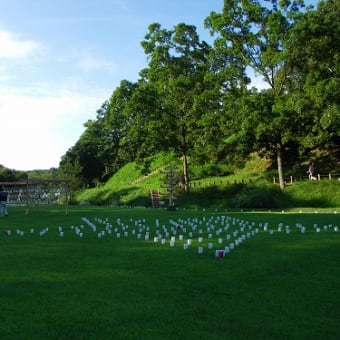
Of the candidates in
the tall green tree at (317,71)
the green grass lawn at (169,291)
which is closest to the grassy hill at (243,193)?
the tall green tree at (317,71)

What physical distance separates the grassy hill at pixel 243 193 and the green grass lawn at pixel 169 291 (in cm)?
1884

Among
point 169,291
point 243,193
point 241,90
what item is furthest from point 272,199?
point 169,291

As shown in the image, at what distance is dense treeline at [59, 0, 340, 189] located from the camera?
30.3m

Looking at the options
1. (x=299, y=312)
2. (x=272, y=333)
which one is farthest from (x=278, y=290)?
(x=272, y=333)

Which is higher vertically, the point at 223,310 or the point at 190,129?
the point at 190,129

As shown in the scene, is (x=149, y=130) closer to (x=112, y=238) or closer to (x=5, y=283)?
(x=112, y=238)

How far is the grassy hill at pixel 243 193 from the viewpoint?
98.1 ft

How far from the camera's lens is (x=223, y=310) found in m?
5.76

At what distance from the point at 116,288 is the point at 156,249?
12.8ft

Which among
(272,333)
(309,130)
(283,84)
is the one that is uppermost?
(283,84)

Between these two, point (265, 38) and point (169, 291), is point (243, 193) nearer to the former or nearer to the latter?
point (265, 38)

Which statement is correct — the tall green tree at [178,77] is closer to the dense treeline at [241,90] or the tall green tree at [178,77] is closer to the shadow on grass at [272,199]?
the dense treeline at [241,90]

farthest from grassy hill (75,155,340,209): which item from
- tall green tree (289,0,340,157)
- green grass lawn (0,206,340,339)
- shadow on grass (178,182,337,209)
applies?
green grass lawn (0,206,340,339)

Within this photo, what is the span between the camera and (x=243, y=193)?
31.5 metres
